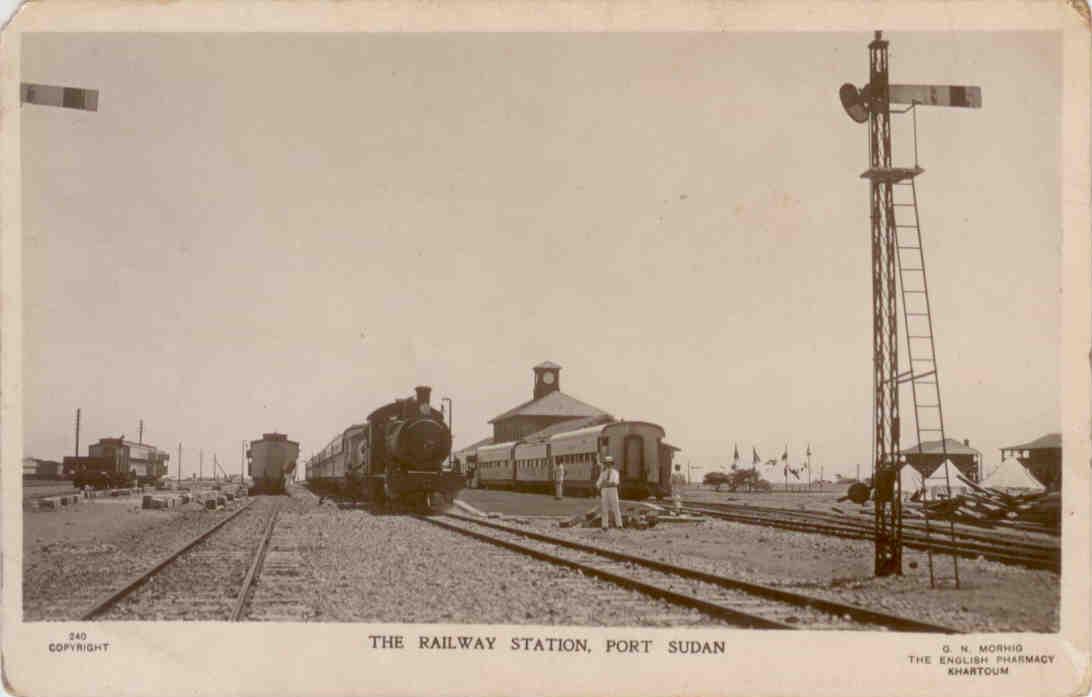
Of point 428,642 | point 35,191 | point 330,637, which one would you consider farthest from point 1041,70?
point 35,191

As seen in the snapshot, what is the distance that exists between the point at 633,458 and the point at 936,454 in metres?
11.5

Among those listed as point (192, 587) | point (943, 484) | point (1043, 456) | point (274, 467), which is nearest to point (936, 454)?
point (1043, 456)

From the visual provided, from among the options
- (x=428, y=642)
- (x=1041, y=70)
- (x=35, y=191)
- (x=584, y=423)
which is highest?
(x=1041, y=70)

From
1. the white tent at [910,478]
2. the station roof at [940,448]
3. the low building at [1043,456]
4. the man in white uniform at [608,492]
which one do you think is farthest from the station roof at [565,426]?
the low building at [1043,456]

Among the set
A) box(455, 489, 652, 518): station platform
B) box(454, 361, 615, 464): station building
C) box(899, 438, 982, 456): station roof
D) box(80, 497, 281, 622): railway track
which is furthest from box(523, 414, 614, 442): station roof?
box(899, 438, 982, 456): station roof

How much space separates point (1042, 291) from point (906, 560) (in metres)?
3.13

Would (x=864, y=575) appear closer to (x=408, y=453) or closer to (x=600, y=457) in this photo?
(x=408, y=453)

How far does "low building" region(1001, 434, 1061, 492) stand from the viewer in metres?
6.21

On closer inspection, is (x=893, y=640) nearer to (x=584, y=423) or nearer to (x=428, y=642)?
(x=428, y=642)

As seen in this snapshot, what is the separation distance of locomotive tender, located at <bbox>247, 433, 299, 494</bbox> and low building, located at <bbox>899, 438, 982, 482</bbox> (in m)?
10.6

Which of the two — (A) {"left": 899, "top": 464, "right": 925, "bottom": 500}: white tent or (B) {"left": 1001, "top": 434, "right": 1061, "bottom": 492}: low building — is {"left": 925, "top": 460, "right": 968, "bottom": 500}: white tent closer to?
(A) {"left": 899, "top": 464, "right": 925, "bottom": 500}: white tent

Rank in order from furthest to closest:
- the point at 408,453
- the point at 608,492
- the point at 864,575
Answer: the point at 408,453 → the point at 608,492 → the point at 864,575

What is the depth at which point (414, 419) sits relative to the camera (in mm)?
14852

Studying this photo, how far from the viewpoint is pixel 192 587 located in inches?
286
